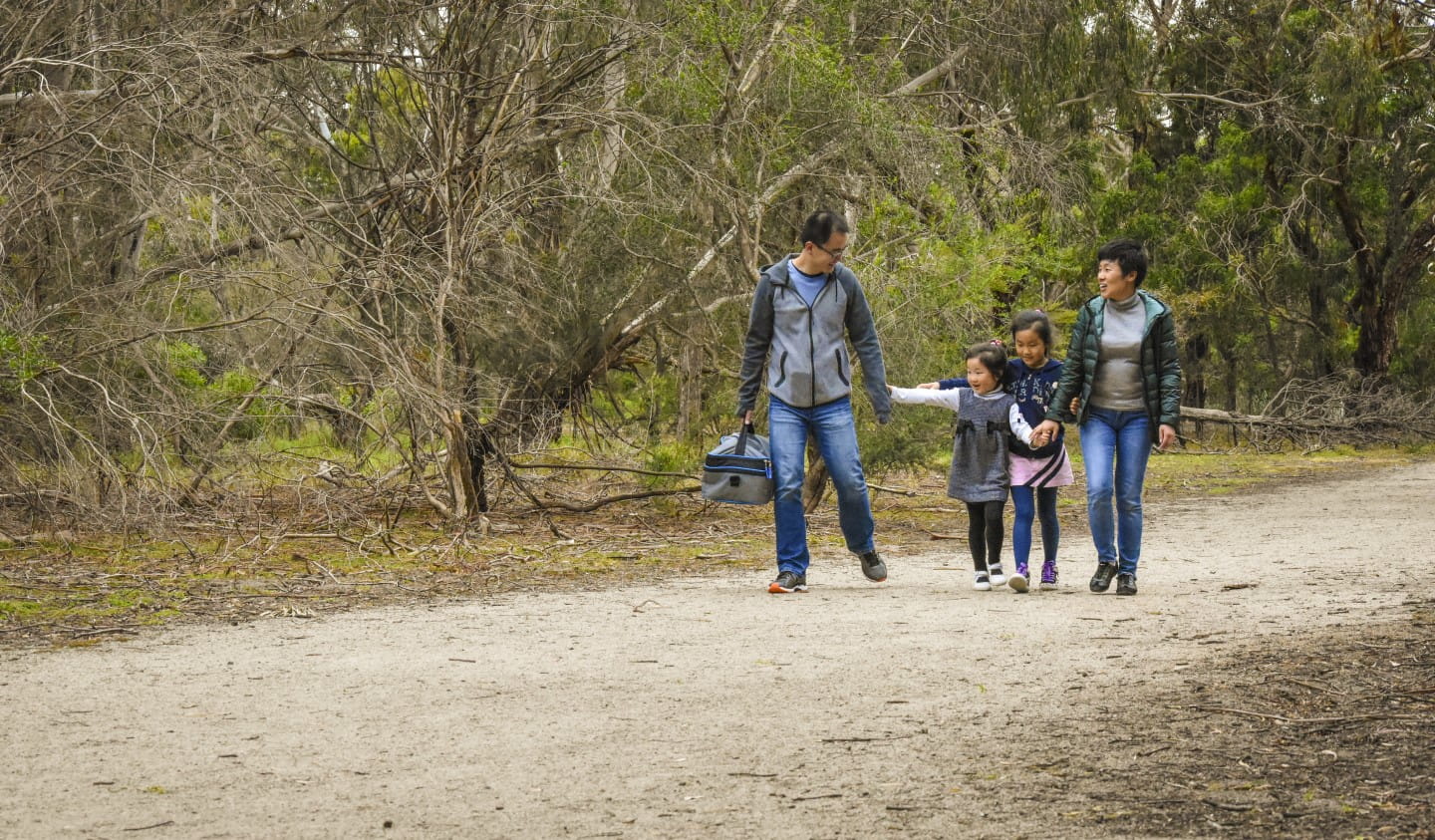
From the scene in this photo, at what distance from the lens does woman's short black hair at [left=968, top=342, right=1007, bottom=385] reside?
28.7ft

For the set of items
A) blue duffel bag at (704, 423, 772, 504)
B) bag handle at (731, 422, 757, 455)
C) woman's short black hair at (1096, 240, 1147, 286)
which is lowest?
blue duffel bag at (704, 423, 772, 504)

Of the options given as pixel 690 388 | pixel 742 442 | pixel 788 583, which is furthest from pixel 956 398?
pixel 690 388

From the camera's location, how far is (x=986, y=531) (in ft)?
29.2

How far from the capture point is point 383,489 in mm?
12523

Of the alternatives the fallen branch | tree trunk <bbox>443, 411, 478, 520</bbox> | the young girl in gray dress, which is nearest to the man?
the young girl in gray dress

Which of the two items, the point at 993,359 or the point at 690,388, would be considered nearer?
the point at 993,359

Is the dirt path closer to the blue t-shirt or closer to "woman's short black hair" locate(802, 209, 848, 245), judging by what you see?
the blue t-shirt

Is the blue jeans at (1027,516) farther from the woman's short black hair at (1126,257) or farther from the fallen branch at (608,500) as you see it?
the fallen branch at (608,500)

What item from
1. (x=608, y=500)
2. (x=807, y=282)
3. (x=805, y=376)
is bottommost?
(x=608, y=500)

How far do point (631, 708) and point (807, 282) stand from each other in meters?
3.85

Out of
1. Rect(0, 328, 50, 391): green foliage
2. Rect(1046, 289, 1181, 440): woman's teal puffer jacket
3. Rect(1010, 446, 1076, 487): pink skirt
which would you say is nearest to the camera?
Rect(1046, 289, 1181, 440): woman's teal puffer jacket

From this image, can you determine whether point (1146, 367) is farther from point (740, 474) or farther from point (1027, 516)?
point (740, 474)

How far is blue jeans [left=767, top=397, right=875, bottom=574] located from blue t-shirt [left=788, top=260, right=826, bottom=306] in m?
0.62

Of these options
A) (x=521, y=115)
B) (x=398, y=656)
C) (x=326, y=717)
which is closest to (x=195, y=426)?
(x=521, y=115)
